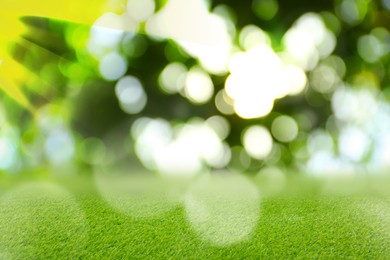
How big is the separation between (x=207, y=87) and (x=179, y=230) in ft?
13.1

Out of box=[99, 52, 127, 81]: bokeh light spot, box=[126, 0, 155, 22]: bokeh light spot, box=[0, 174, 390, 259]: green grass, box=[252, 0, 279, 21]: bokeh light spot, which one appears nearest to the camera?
box=[0, 174, 390, 259]: green grass

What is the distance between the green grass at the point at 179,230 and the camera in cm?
453

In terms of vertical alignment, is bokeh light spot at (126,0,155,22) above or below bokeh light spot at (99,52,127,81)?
above

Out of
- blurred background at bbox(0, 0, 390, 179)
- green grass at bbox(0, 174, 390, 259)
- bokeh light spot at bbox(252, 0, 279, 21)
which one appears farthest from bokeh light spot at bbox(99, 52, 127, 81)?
green grass at bbox(0, 174, 390, 259)

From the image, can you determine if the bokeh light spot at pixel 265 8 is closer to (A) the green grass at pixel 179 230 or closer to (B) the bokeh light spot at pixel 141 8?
(B) the bokeh light spot at pixel 141 8

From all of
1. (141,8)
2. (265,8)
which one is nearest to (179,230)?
(265,8)

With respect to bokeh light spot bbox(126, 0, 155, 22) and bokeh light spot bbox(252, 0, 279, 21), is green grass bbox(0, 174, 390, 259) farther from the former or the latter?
bokeh light spot bbox(126, 0, 155, 22)

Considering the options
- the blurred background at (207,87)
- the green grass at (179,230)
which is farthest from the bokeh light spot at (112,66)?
the green grass at (179,230)

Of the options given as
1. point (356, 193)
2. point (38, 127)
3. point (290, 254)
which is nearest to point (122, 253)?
point (290, 254)

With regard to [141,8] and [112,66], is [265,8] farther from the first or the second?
[112,66]

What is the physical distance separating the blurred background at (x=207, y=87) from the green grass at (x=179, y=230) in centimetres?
235

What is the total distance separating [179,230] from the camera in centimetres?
489

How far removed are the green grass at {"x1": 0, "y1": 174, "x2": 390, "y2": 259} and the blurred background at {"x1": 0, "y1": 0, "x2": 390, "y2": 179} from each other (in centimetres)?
235

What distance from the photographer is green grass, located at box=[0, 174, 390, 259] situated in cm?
453
